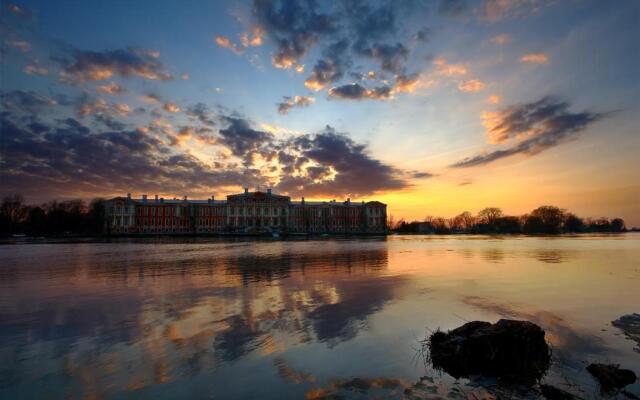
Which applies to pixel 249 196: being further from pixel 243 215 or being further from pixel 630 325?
pixel 630 325

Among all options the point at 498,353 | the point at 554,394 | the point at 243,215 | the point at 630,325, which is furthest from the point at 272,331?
the point at 243,215

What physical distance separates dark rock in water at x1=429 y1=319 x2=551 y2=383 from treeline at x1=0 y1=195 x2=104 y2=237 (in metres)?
151

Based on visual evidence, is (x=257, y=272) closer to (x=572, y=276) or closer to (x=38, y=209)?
(x=572, y=276)

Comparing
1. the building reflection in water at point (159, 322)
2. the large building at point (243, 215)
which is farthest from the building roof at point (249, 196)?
the building reflection in water at point (159, 322)

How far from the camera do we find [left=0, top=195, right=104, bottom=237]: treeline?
4973 inches

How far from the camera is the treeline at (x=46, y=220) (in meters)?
126

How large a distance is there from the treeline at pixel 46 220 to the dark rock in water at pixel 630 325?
503 ft

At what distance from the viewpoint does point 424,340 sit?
9320 millimetres

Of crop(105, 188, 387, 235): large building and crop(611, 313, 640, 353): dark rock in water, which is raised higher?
crop(105, 188, 387, 235): large building

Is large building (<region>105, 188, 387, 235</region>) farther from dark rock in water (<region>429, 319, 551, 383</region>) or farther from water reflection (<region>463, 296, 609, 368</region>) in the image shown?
dark rock in water (<region>429, 319, 551, 383</region>)

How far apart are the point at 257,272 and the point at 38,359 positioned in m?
16.0

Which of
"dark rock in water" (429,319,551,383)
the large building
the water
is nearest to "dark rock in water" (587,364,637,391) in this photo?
the water

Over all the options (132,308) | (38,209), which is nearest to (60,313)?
(132,308)

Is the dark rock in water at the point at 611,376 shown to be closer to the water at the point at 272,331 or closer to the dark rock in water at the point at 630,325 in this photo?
the water at the point at 272,331
